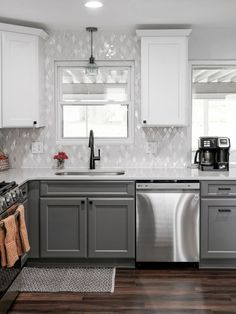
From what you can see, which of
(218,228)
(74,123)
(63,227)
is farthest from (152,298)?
(74,123)

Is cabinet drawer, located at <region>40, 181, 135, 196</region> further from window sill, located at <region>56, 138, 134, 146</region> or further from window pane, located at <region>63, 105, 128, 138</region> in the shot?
window pane, located at <region>63, 105, 128, 138</region>

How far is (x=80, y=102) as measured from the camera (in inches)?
213

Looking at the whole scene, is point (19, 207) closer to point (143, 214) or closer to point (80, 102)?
point (143, 214)

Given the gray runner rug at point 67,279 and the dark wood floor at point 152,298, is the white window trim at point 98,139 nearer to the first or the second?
the gray runner rug at point 67,279

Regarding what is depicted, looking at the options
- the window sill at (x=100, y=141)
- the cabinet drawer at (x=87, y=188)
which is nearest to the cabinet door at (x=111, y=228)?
the cabinet drawer at (x=87, y=188)

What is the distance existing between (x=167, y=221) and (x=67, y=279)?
1.04m

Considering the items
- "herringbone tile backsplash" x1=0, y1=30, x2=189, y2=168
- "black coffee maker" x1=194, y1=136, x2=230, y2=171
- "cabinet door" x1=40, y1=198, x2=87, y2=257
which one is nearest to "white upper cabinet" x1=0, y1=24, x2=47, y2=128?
"herringbone tile backsplash" x1=0, y1=30, x2=189, y2=168

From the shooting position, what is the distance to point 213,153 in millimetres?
5129

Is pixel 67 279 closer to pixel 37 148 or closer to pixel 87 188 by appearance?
pixel 87 188

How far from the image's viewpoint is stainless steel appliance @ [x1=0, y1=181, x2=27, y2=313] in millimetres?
3312

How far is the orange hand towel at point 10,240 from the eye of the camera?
3.18 metres

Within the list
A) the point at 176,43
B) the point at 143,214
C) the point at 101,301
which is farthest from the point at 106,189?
the point at 176,43

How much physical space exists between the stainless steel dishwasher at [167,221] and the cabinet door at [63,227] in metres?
0.53

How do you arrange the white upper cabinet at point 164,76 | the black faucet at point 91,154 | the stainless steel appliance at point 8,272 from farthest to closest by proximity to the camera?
the black faucet at point 91,154, the white upper cabinet at point 164,76, the stainless steel appliance at point 8,272
